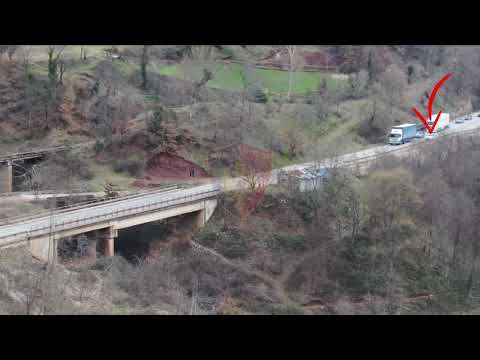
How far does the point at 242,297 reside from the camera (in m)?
38.3

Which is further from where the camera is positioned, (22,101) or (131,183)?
(22,101)

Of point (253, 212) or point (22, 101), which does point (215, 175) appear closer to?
point (253, 212)

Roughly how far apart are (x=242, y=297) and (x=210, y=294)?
1.99 meters

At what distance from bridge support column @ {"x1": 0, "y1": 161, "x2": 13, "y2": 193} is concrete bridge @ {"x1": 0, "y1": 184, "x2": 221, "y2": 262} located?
10617mm

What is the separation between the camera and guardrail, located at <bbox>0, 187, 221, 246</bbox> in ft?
118

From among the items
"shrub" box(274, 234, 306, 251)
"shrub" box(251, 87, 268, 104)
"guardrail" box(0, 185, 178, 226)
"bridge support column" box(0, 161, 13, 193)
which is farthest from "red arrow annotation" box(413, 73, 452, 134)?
"bridge support column" box(0, 161, 13, 193)

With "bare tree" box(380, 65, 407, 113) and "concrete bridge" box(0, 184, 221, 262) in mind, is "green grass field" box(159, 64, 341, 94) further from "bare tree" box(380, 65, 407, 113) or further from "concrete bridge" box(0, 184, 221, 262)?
"concrete bridge" box(0, 184, 221, 262)

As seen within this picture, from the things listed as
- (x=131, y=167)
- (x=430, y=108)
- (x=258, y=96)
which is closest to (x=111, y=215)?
(x=131, y=167)

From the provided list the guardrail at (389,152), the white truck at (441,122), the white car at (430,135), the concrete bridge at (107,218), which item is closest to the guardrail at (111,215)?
the concrete bridge at (107,218)

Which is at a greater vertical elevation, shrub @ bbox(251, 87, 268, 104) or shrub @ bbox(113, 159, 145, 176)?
shrub @ bbox(251, 87, 268, 104)

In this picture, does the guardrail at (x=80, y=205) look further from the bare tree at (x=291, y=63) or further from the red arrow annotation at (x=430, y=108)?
the red arrow annotation at (x=430, y=108)

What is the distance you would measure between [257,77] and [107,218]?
38389 mm

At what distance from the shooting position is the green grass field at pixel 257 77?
69.8 metres

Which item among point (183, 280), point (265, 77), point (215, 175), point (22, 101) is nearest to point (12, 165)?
point (22, 101)
